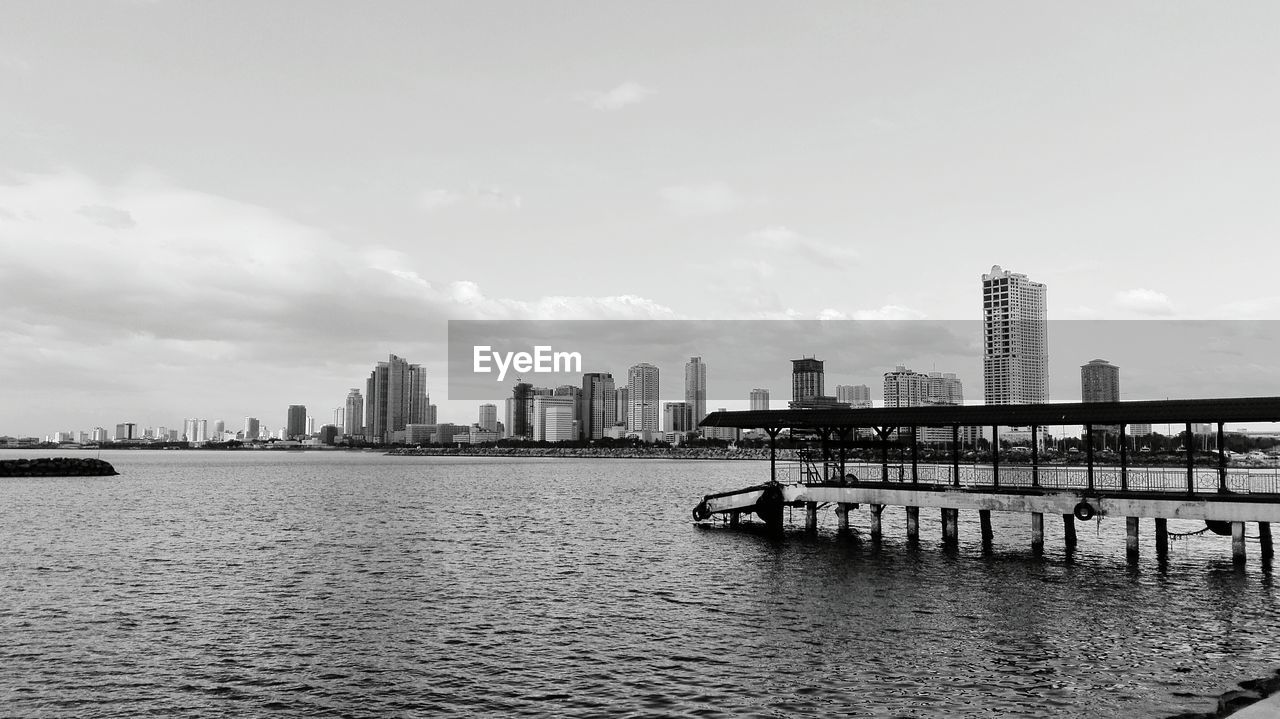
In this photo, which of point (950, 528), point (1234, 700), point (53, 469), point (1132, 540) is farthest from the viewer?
point (53, 469)

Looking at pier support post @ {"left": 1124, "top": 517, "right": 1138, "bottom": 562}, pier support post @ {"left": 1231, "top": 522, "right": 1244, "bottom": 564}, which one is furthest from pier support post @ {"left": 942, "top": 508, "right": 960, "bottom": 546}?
pier support post @ {"left": 1231, "top": 522, "right": 1244, "bottom": 564}

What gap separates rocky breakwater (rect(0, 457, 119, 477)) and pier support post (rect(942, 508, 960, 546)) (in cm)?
16908

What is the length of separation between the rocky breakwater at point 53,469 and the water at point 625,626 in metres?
120

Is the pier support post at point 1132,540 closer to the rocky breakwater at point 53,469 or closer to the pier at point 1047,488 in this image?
the pier at point 1047,488

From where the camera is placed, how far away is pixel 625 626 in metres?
33.9

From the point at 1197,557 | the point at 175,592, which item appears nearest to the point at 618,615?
the point at 175,592

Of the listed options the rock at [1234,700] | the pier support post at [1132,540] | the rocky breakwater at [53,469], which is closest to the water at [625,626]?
the rock at [1234,700]

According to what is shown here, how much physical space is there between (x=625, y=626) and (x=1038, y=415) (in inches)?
1106

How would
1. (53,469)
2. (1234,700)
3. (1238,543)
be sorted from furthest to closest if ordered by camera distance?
(53,469)
(1238,543)
(1234,700)

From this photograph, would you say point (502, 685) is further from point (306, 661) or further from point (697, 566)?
point (697, 566)

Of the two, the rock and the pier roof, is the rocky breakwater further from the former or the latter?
the rock

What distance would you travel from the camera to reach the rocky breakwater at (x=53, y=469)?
533 feet

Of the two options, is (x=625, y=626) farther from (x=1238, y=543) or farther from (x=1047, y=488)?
(x=1238, y=543)

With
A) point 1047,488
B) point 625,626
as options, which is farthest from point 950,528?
point 625,626
